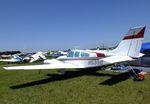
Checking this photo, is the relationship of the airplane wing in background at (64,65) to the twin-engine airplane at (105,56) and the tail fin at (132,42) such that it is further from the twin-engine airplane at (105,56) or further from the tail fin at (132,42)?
the tail fin at (132,42)

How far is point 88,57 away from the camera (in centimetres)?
1797

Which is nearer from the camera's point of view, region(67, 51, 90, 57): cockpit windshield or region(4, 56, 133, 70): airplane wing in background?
region(4, 56, 133, 70): airplane wing in background

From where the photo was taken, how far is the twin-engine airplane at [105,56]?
15172mm

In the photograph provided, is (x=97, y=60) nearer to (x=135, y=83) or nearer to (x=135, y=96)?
(x=135, y=83)

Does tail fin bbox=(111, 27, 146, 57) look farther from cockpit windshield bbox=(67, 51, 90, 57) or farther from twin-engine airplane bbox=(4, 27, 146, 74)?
cockpit windshield bbox=(67, 51, 90, 57)

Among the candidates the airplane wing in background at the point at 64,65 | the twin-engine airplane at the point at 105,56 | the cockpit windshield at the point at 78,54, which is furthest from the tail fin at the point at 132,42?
the cockpit windshield at the point at 78,54

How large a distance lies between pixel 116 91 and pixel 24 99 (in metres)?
4.35

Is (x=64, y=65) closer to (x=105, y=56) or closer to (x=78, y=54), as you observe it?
(x=78, y=54)

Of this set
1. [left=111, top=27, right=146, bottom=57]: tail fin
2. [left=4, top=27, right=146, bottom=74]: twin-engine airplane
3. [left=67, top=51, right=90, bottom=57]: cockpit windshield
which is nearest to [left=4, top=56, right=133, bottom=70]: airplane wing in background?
[left=4, top=27, right=146, bottom=74]: twin-engine airplane

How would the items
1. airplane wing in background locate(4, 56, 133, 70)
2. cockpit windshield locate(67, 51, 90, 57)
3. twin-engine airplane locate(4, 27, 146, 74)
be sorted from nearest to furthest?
airplane wing in background locate(4, 56, 133, 70) < twin-engine airplane locate(4, 27, 146, 74) < cockpit windshield locate(67, 51, 90, 57)

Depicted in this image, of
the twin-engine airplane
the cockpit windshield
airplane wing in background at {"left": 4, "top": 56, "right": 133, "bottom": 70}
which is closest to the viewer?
airplane wing in background at {"left": 4, "top": 56, "right": 133, "bottom": 70}

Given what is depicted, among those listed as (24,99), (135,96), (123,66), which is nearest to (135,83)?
(135,96)

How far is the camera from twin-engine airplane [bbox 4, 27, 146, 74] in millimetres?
15172

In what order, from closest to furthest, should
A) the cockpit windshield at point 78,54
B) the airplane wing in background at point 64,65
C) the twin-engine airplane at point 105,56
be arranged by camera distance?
the airplane wing in background at point 64,65, the twin-engine airplane at point 105,56, the cockpit windshield at point 78,54
